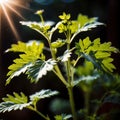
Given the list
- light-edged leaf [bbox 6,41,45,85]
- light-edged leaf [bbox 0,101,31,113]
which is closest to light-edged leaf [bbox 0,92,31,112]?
light-edged leaf [bbox 0,101,31,113]

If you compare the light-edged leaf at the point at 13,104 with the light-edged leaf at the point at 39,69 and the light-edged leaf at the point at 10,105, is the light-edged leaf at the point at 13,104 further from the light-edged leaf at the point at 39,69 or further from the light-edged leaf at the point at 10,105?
the light-edged leaf at the point at 39,69

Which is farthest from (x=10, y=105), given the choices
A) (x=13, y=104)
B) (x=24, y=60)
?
(x=24, y=60)

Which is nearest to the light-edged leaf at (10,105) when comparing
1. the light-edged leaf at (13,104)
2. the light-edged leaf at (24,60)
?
the light-edged leaf at (13,104)

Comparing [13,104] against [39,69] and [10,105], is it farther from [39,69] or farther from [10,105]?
[39,69]

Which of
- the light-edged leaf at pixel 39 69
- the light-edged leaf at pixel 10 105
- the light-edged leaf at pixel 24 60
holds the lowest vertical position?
the light-edged leaf at pixel 10 105

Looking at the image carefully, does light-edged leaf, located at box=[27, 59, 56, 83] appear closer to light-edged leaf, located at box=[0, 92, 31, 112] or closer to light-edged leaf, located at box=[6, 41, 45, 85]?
light-edged leaf, located at box=[6, 41, 45, 85]

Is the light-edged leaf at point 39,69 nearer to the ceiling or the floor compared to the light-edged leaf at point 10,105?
nearer to the ceiling

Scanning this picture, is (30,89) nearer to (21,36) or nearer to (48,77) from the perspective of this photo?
(48,77)

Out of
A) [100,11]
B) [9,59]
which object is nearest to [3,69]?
[9,59]
